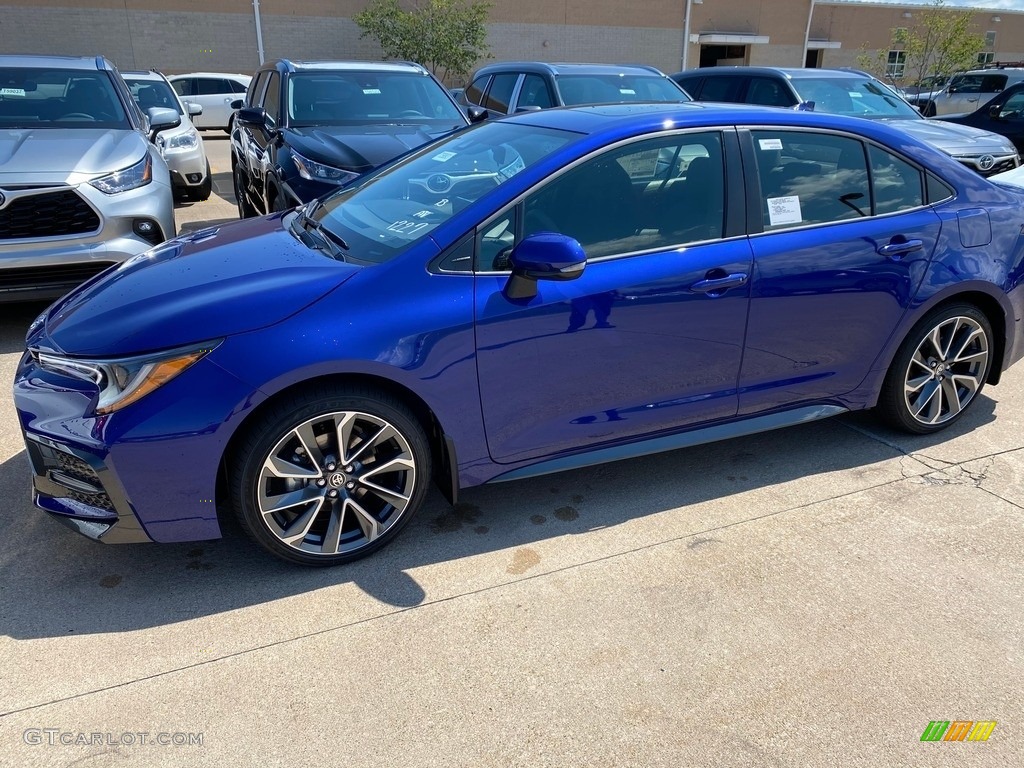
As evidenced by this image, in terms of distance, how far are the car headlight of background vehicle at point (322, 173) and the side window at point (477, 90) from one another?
16.1 ft

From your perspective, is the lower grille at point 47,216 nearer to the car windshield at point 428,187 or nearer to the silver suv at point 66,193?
the silver suv at point 66,193

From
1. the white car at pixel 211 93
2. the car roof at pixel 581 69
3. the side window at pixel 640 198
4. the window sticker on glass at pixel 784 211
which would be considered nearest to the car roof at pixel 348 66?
the car roof at pixel 581 69

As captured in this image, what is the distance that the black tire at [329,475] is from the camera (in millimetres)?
2799

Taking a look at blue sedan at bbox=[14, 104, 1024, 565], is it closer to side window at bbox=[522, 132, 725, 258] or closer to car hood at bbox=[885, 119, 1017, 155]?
side window at bbox=[522, 132, 725, 258]

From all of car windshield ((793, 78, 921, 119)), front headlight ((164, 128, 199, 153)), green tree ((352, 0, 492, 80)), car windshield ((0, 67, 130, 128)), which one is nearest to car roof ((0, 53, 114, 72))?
car windshield ((0, 67, 130, 128))

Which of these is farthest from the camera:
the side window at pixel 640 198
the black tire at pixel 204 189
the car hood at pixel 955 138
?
the black tire at pixel 204 189

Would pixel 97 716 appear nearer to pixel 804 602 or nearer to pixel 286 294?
pixel 286 294

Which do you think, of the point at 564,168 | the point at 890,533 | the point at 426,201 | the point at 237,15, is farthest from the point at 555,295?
the point at 237,15

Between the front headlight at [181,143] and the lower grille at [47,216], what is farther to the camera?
the front headlight at [181,143]

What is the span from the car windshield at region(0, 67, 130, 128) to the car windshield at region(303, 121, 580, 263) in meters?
3.65

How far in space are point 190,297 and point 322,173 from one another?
3.56 m

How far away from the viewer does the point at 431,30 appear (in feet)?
94.6

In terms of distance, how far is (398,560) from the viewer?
314 cm

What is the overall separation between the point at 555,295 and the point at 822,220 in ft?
4.63
